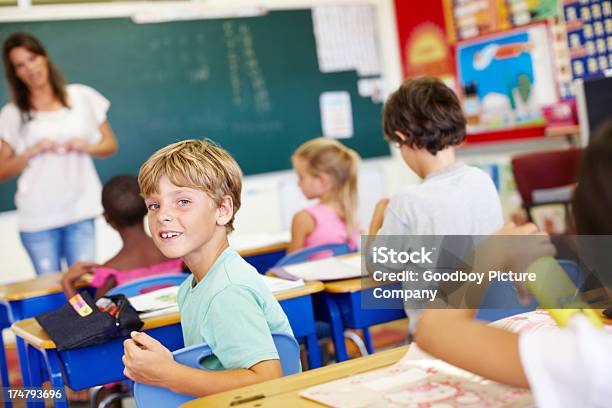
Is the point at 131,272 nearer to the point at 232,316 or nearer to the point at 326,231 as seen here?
the point at 326,231

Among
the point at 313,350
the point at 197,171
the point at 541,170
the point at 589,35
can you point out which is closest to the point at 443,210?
the point at 313,350

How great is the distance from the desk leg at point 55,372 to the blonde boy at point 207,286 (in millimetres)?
500

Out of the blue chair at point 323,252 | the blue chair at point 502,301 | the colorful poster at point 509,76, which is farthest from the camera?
the colorful poster at point 509,76

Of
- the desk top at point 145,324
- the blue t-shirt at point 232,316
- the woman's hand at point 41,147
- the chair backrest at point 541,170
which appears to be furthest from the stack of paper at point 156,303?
the chair backrest at point 541,170

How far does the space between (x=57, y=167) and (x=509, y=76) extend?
337 cm

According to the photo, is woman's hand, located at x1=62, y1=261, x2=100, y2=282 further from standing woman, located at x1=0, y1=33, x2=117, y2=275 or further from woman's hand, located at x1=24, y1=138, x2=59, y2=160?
woman's hand, located at x1=24, y1=138, x2=59, y2=160

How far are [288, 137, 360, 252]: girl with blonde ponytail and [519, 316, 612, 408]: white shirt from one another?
238cm

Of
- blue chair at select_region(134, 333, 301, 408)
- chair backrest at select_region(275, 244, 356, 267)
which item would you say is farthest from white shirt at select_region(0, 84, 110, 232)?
A: blue chair at select_region(134, 333, 301, 408)

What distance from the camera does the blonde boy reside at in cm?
140

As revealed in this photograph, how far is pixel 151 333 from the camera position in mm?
2088

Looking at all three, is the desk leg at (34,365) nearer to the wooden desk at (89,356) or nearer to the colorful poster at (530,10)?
the wooden desk at (89,356)

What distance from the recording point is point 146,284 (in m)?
2.58

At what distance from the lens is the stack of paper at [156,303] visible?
2.13 metres

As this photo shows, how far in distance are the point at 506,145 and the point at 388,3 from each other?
1814 mm
